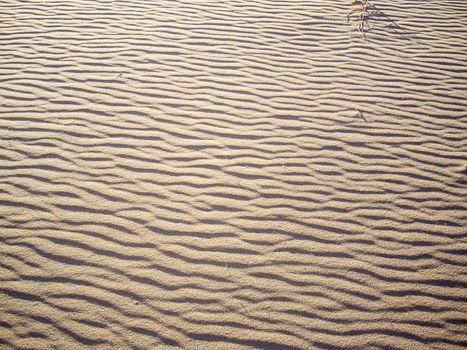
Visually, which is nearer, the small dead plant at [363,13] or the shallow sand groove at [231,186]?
the shallow sand groove at [231,186]

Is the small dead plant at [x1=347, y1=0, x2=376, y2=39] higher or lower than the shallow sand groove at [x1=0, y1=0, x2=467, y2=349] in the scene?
higher

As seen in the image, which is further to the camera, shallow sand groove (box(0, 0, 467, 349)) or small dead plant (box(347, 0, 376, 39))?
small dead plant (box(347, 0, 376, 39))

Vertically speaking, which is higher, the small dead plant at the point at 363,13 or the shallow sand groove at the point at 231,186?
the small dead plant at the point at 363,13

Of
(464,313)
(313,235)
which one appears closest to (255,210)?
(313,235)

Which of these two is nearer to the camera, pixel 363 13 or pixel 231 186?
pixel 231 186

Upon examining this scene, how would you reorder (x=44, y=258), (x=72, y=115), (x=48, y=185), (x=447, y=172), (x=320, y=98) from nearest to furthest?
(x=44, y=258), (x=48, y=185), (x=447, y=172), (x=72, y=115), (x=320, y=98)

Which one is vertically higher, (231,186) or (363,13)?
(363,13)

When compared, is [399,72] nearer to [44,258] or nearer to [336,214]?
[336,214]

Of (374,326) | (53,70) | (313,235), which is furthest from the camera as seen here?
(53,70)
